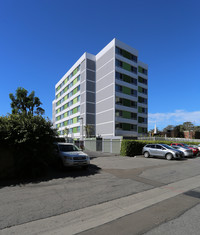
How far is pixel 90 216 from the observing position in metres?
4.16

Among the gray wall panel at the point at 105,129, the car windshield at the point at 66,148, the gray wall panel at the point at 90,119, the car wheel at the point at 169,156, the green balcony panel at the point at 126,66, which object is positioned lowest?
the car wheel at the point at 169,156

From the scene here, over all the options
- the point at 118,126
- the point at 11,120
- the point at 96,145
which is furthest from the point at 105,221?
the point at 118,126

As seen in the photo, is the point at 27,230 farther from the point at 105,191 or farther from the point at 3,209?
the point at 105,191

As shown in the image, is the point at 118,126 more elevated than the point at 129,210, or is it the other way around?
the point at 118,126

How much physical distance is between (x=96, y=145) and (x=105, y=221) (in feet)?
72.3

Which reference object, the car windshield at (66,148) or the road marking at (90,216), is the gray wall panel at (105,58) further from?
the road marking at (90,216)

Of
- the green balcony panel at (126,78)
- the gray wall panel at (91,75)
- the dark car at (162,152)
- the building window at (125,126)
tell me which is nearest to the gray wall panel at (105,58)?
the gray wall panel at (91,75)

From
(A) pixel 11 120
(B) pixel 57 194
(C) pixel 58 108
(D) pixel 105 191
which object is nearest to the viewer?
(B) pixel 57 194

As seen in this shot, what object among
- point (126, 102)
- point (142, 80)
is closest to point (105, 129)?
point (126, 102)

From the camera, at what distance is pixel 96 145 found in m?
25.8

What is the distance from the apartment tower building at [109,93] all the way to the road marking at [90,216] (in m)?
30.3

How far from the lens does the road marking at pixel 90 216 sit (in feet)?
11.5

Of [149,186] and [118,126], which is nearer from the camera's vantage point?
[149,186]

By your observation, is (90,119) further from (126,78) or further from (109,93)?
(126,78)
